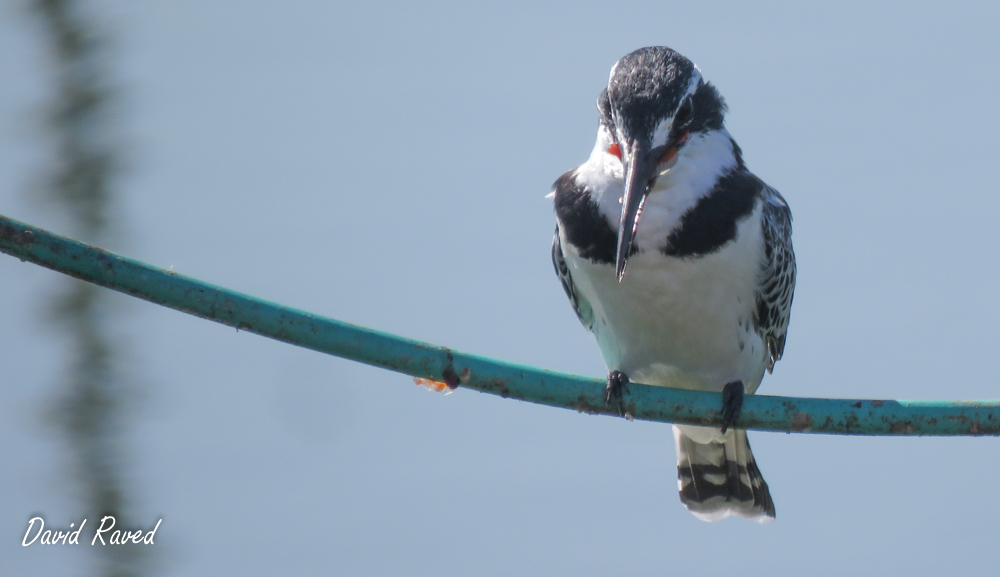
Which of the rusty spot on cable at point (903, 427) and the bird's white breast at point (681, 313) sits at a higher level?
the bird's white breast at point (681, 313)

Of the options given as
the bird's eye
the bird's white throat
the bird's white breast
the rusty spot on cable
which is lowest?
the rusty spot on cable

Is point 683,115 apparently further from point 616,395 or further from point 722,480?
point 722,480

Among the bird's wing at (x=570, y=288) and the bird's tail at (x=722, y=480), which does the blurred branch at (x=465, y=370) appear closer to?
the bird's wing at (x=570, y=288)

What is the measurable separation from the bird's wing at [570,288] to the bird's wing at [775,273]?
0.59 metres

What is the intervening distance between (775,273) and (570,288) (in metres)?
0.71

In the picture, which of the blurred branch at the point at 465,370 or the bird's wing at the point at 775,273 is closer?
the blurred branch at the point at 465,370

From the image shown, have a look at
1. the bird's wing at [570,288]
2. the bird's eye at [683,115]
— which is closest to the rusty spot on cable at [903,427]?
the bird's eye at [683,115]

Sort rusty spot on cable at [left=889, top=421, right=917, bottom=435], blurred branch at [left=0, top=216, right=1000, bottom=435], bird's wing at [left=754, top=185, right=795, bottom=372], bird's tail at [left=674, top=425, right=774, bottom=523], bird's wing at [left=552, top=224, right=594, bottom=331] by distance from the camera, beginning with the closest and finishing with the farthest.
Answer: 1. blurred branch at [left=0, top=216, right=1000, bottom=435]
2. rusty spot on cable at [left=889, top=421, right=917, bottom=435]
3. bird's wing at [left=754, top=185, right=795, bottom=372]
4. bird's wing at [left=552, top=224, right=594, bottom=331]
5. bird's tail at [left=674, top=425, right=774, bottom=523]

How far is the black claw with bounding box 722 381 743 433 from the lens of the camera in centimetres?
270

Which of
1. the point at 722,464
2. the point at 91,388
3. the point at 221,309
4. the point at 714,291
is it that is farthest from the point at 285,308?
the point at 722,464

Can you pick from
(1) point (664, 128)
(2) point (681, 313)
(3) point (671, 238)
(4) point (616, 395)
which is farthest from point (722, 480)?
(1) point (664, 128)

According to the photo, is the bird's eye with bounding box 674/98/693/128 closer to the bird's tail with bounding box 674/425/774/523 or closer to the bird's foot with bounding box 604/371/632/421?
the bird's foot with bounding box 604/371/632/421

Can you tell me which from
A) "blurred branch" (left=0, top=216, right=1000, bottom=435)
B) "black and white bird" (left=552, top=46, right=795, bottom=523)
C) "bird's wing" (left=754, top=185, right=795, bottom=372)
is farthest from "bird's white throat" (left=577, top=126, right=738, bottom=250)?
Answer: "blurred branch" (left=0, top=216, right=1000, bottom=435)

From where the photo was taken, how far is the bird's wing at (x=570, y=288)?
345 cm
